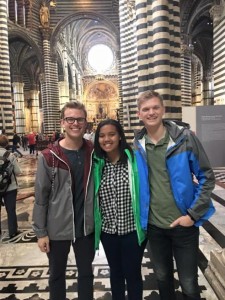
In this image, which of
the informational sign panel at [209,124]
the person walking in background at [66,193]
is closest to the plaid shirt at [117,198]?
the person walking in background at [66,193]

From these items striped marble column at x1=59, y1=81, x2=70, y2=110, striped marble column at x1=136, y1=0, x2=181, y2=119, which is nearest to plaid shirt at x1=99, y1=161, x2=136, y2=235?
striped marble column at x1=136, y1=0, x2=181, y2=119

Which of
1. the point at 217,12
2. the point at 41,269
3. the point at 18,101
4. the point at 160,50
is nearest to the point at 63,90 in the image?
the point at 18,101

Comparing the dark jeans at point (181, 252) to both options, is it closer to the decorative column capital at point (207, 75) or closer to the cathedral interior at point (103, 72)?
the cathedral interior at point (103, 72)

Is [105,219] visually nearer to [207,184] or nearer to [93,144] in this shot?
[93,144]

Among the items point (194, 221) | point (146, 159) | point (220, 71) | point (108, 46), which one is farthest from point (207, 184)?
point (108, 46)

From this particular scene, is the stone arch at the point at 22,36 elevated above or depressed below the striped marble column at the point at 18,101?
above

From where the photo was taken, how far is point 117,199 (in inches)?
87.7

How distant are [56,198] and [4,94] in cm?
1318

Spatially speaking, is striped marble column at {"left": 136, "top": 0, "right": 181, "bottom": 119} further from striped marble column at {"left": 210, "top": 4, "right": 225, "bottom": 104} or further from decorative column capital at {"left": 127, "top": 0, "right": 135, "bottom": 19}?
striped marble column at {"left": 210, "top": 4, "right": 225, "bottom": 104}

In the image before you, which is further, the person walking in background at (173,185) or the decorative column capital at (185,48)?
the decorative column capital at (185,48)

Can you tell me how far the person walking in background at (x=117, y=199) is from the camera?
221 cm

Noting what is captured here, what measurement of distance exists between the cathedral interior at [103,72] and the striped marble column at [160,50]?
3 centimetres

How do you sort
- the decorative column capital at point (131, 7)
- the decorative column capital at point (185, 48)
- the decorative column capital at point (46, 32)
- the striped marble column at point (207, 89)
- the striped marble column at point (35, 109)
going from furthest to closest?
the striped marble column at point (35, 109), the striped marble column at point (207, 89), the decorative column capital at point (46, 32), the decorative column capital at point (185, 48), the decorative column capital at point (131, 7)

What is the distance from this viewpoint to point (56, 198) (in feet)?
7.49
